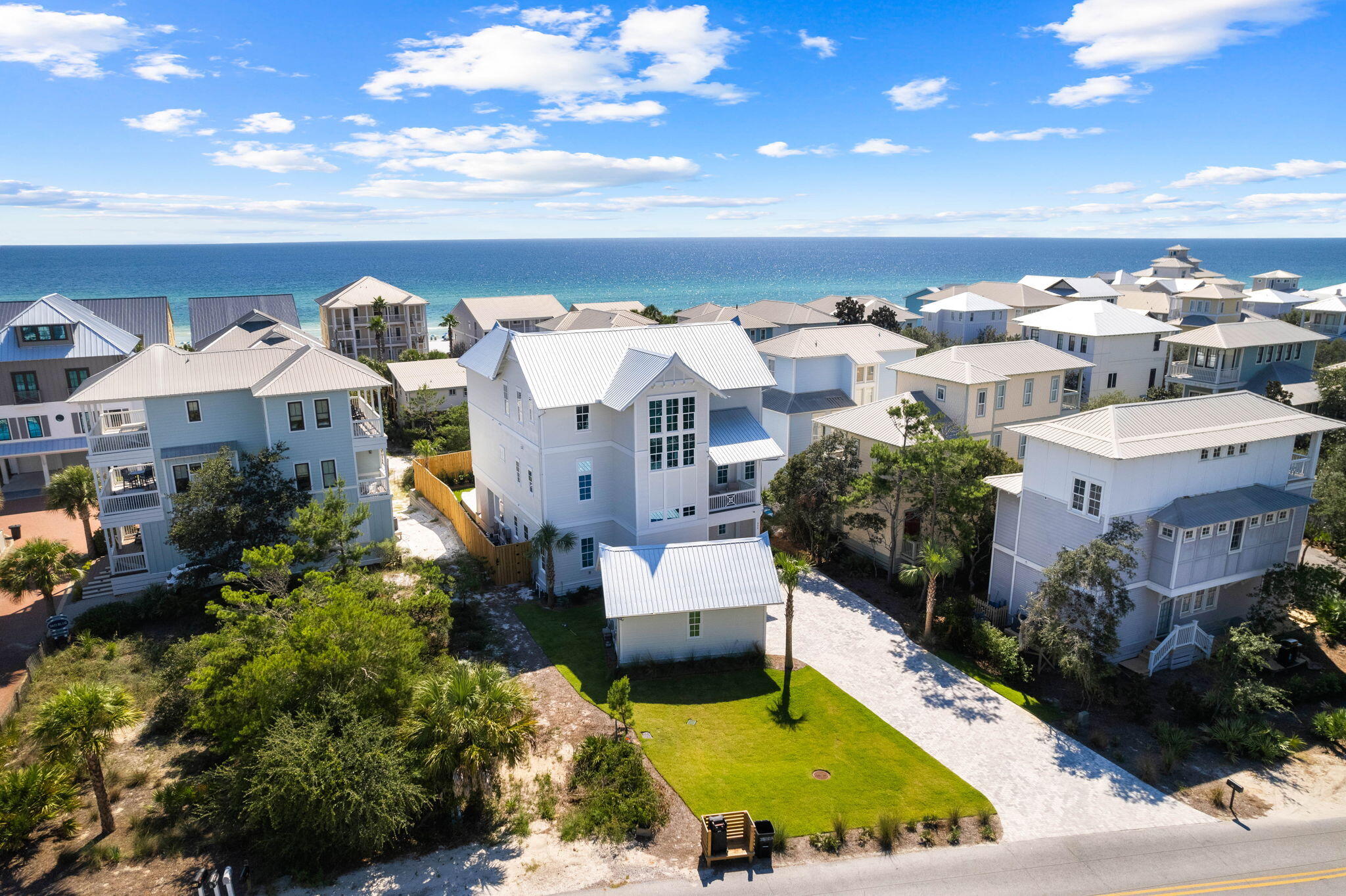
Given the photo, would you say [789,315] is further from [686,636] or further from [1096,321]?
[686,636]

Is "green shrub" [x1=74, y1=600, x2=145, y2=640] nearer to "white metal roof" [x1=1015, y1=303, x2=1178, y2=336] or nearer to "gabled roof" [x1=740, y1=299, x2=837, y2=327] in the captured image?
"gabled roof" [x1=740, y1=299, x2=837, y2=327]

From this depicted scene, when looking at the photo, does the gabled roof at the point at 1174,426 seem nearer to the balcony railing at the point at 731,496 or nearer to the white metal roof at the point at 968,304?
the balcony railing at the point at 731,496

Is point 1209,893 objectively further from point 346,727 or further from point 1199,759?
point 346,727

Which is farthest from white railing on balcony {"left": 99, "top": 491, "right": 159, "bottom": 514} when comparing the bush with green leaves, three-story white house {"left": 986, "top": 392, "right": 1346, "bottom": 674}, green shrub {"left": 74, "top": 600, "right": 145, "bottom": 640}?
three-story white house {"left": 986, "top": 392, "right": 1346, "bottom": 674}

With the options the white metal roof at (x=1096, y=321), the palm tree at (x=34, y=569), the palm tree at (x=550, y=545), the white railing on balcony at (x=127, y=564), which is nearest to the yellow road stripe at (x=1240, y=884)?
the palm tree at (x=550, y=545)

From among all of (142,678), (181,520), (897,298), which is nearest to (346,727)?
(142,678)

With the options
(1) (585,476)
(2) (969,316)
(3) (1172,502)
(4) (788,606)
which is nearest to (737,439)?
(1) (585,476)
